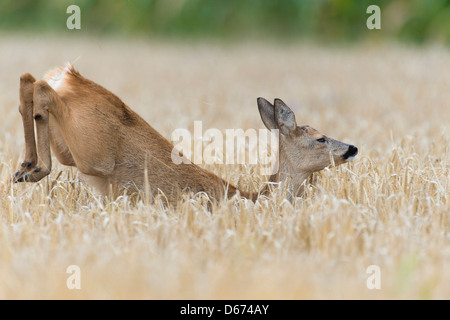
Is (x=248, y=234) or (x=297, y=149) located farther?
(x=297, y=149)

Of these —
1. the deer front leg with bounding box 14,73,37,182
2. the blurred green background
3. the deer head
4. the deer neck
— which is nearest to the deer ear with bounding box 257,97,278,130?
the deer head

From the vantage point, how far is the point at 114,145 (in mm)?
4355

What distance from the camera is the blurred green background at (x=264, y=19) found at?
16.2 m

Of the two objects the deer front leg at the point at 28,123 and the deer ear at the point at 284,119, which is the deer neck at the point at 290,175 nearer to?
the deer ear at the point at 284,119

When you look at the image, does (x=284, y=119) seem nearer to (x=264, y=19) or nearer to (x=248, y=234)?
(x=248, y=234)

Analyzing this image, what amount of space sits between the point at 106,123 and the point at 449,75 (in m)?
7.71

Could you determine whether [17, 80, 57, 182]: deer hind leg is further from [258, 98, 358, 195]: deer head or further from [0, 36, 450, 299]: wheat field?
[258, 98, 358, 195]: deer head

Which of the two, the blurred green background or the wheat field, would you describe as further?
the blurred green background

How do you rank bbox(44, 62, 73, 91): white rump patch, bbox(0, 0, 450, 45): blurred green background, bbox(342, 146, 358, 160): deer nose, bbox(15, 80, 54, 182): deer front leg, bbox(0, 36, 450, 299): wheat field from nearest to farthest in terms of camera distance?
bbox(0, 36, 450, 299): wheat field → bbox(15, 80, 54, 182): deer front leg → bbox(44, 62, 73, 91): white rump patch → bbox(342, 146, 358, 160): deer nose → bbox(0, 0, 450, 45): blurred green background

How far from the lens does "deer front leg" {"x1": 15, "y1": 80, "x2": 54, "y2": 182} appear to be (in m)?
4.20

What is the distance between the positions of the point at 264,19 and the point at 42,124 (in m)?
14.3

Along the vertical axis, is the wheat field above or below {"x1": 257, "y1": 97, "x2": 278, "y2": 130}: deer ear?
below

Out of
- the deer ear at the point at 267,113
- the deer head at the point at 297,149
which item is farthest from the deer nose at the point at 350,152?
the deer ear at the point at 267,113

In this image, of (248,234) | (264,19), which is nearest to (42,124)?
(248,234)
